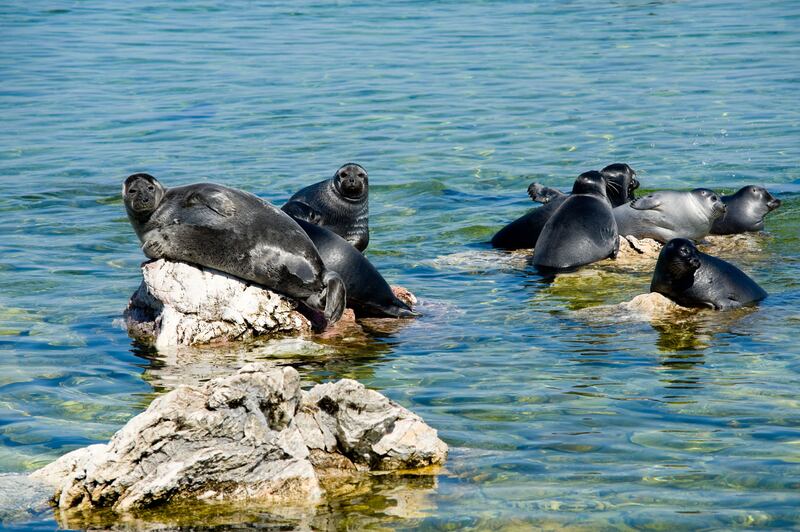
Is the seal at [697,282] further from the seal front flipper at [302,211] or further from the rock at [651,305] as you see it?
the seal front flipper at [302,211]

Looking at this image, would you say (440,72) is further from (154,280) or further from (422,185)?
(154,280)

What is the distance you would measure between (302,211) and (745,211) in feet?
14.4

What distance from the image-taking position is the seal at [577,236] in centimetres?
994

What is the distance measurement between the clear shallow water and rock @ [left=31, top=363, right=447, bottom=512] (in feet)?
0.62

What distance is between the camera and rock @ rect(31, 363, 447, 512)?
15.3 feet

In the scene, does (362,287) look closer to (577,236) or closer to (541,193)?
(577,236)

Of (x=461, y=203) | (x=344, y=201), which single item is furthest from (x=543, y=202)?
(x=344, y=201)

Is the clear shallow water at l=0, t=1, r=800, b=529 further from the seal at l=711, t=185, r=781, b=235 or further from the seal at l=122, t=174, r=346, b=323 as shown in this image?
the seal at l=122, t=174, r=346, b=323

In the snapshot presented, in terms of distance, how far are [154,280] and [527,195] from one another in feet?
20.5

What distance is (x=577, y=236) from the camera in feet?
33.0

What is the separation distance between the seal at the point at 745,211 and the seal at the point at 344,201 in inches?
137

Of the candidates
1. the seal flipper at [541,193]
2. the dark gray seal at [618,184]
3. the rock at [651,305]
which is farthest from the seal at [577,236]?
the seal flipper at [541,193]

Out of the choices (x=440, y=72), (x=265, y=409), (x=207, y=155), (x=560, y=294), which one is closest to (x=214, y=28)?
(x=440, y=72)

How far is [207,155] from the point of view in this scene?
49.9 feet
